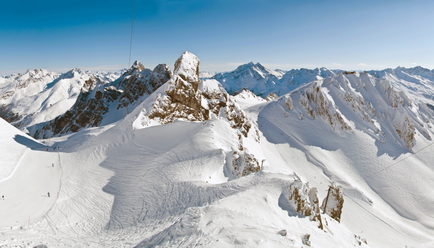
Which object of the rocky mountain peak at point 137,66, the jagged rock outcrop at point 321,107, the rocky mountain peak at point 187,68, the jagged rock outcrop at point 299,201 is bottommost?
the jagged rock outcrop at point 299,201

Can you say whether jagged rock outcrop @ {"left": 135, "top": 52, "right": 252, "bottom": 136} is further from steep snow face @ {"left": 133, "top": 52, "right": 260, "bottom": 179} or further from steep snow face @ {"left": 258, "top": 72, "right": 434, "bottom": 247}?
steep snow face @ {"left": 258, "top": 72, "right": 434, "bottom": 247}

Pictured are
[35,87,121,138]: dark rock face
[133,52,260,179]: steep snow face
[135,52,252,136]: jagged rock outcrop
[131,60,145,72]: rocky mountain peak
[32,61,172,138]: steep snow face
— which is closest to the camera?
[133,52,260,179]: steep snow face

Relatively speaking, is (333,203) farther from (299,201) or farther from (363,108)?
(363,108)

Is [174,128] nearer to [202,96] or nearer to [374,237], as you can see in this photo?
[202,96]

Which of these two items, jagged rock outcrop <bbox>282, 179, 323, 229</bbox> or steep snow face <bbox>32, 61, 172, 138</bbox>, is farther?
steep snow face <bbox>32, 61, 172, 138</bbox>

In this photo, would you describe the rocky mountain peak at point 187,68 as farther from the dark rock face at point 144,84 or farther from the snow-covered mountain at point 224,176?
the dark rock face at point 144,84

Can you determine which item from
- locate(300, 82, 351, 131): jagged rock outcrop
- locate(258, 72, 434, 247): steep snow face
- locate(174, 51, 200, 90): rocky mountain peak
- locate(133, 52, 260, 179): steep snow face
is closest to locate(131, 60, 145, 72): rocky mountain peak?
locate(133, 52, 260, 179): steep snow face

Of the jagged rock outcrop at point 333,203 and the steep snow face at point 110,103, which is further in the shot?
the steep snow face at point 110,103

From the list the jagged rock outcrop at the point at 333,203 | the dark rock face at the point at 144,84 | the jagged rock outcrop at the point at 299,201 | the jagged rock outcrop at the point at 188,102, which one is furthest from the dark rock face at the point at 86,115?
the jagged rock outcrop at the point at 333,203

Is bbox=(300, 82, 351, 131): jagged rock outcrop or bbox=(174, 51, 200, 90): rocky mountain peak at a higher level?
bbox=(174, 51, 200, 90): rocky mountain peak

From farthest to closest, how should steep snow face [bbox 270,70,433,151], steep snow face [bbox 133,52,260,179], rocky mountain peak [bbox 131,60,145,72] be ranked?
rocky mountain peak [bbox 131,60,145,72] < steep snow face [bbox 270,70,433,151] < steep snow face [bbox 133,52,260,179]
